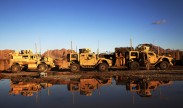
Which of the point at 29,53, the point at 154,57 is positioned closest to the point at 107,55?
the point at 154,57

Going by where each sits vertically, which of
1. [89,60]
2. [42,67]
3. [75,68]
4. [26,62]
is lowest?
[75,68]

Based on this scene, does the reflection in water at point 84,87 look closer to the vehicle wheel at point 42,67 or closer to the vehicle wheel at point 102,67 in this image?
the vehicle wheel at point 102,67

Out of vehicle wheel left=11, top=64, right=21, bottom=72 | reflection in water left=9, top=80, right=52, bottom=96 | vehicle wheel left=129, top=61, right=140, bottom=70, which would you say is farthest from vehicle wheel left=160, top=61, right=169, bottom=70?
vehicle wheel left=11, top=64, right=21, bottom=72

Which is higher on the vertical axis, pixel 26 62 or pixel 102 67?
pixel 26 62

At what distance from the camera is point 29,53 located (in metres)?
25.1

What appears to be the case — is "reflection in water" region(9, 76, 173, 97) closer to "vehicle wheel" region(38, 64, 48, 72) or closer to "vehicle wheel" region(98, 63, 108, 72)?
"vehicle wheel" region(98, 63, 108, 72)

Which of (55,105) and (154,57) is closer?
(55,105)

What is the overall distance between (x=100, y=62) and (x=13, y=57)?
32.7 feet

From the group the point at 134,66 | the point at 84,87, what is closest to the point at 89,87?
the point at 84,87

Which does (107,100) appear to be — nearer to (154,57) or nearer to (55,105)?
(55,105)

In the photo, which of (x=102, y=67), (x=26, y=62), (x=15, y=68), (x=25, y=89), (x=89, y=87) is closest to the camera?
(x=89, y=87)

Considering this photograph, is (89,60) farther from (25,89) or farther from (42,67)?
(25,89)

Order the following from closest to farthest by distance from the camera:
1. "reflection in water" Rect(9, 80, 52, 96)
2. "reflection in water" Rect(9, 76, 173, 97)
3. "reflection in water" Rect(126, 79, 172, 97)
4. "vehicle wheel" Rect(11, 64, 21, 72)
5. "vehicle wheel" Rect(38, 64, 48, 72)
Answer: "reflection in water" Rect(126, 79, 172, 97) → "reflection in water" Rect(9, 76, 173, 97) → "reflection in water" Rect(9, 80, 52, 96) → "vehicle wheel" Rect(38, 64, 48, 72) → "vehicle wheel" Rect(11, 64, 21, 72)

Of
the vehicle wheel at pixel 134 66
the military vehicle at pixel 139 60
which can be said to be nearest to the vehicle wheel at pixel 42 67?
the military vehicle at pixel 139 60
